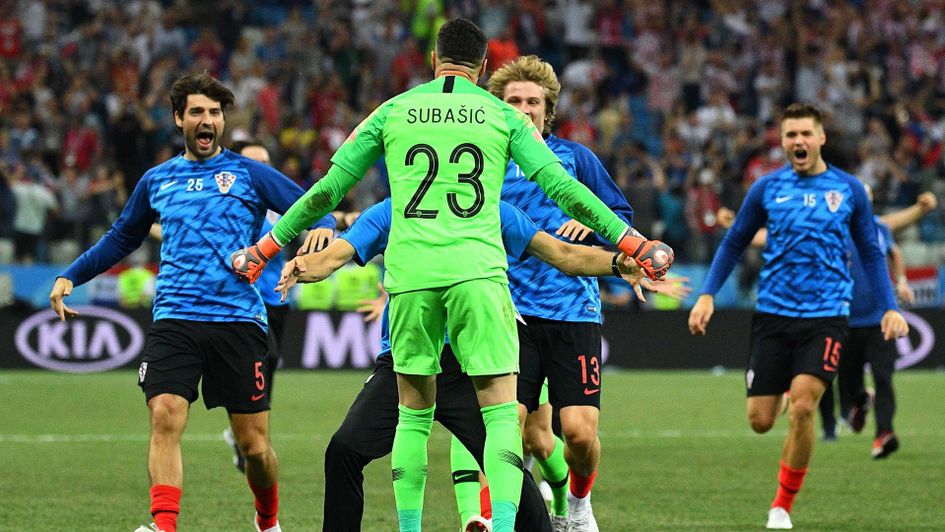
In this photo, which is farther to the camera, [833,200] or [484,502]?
[833,200]

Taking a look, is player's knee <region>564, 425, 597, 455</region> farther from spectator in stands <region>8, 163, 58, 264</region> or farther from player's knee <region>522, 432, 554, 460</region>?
spectator in stands <region>8, 163, 58, 264</region>

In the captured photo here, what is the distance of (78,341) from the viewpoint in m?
19.7

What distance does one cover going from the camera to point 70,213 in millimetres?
20109

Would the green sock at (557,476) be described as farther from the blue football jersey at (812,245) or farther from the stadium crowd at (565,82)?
the stadium crowd at (565,82)

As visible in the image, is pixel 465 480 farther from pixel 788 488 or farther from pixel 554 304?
pixel 788 488

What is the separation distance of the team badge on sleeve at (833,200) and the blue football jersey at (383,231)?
326 centimetres

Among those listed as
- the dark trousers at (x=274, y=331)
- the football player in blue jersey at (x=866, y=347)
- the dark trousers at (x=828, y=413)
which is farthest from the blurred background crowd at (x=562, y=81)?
the dark trousers at (x=274, y=331)

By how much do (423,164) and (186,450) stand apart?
7.44 m

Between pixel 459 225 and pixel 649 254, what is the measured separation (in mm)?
756

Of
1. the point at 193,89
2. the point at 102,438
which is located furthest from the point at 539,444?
the point at 102,438

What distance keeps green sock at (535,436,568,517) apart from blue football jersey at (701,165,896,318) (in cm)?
177

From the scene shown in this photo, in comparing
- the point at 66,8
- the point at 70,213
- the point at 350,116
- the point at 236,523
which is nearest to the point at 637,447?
the point at 236,523

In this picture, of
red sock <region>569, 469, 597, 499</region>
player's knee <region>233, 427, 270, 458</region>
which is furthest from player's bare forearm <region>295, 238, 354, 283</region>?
red sock <region>569, 469, 597, 499</region>

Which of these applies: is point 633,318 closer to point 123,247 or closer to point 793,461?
point 793,461
